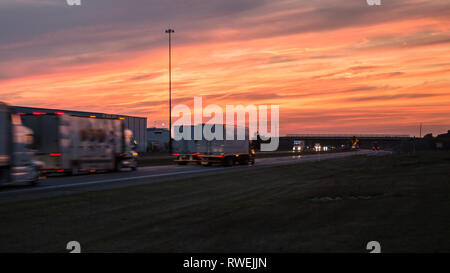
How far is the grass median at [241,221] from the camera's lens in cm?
825

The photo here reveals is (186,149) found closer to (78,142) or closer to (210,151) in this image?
(210,151)

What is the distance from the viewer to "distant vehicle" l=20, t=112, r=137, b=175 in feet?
85.4

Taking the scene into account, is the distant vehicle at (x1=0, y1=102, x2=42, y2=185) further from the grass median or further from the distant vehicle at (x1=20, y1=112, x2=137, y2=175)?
the distant vehicle at (x1=20, y1=112, x2=137, y2=175)

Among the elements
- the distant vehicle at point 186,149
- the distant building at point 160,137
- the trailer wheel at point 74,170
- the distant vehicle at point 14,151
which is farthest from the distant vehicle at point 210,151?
the distant building at point 160,137

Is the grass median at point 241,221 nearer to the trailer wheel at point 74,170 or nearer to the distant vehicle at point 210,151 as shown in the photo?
the trailer wheel at point 74,170

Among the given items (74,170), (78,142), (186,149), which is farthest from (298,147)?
(74,170)

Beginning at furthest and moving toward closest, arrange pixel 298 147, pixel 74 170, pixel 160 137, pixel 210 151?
pixel 298 147
pixel 160 137
pixel 210 151
pixel 74 170

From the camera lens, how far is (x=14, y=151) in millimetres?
19594

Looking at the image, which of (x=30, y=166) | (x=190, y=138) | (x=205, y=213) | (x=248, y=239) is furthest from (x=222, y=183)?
(x=190, y=138)

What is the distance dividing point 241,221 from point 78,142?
19.0m

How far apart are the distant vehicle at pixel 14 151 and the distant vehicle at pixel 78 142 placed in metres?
5.47

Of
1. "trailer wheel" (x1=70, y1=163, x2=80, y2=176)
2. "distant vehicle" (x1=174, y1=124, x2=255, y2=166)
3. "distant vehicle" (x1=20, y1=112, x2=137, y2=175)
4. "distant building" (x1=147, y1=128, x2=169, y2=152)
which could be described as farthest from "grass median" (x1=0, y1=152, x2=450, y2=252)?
"distant building" (x1=147, y1=128, x2=169, y2=152)

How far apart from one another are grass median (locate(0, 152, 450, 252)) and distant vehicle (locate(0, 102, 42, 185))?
14.4 ft
